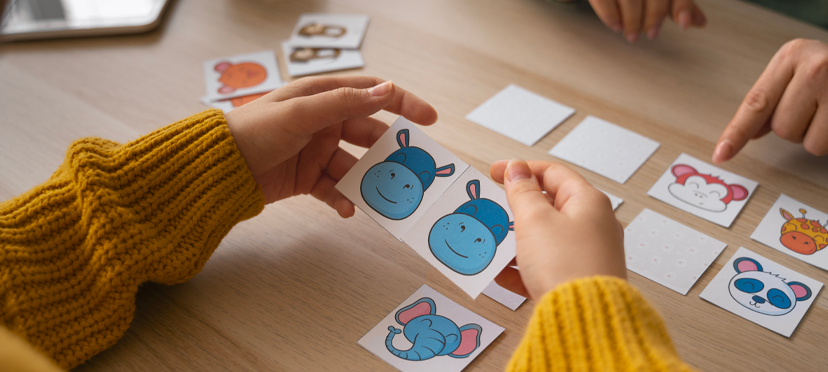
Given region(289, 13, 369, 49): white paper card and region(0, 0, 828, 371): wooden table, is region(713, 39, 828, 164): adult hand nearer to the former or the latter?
region(0, 0, 828, 371): wooden table

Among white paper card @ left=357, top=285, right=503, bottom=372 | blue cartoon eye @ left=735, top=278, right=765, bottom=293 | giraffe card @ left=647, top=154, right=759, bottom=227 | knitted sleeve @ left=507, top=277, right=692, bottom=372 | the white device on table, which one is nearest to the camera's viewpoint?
knitted sleeve @ left=507, top=277, right=692, bottom=372

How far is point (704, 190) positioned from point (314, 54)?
2.68ft

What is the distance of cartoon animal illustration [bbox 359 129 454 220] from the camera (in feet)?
2.54

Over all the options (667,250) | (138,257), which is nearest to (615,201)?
(667,250)

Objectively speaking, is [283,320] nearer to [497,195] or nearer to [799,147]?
[497,195]

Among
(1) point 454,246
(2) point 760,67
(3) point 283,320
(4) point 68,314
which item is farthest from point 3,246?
(2) point 760,67

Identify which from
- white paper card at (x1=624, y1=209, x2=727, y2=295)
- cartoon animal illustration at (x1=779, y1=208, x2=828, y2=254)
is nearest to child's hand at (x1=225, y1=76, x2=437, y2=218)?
white paper card at (x1=624, y1=209, x2=727, y2=295)

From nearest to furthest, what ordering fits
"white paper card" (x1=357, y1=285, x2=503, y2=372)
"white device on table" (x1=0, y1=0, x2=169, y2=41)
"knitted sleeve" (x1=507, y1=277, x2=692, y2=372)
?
"knitted sleeve" (x1=507, y1=277, x2=692, y2=372) < "white paper card" (x1=357, y1=285, x2=503, y2=372) < "white device on table" (x1=0, y1=0, x2=169, y2=41)

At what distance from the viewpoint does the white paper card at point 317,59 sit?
1.19 meters

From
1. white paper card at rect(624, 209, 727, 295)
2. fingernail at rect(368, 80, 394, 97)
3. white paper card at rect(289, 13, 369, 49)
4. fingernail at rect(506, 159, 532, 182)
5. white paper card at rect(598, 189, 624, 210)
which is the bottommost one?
white paper card at rect(624, 209, 727, 295)

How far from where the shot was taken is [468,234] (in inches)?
28.9

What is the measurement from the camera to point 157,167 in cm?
72

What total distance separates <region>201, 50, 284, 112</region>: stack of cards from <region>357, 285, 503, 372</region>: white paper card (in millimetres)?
593

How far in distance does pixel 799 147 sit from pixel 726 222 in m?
0.30
